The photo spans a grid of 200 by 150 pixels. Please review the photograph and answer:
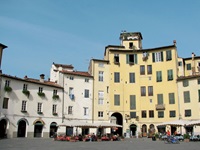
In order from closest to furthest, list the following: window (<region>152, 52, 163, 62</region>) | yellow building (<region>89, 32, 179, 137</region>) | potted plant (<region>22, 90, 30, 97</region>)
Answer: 1. potted plant (<region>22, 90, 30, 97</region>)
2. yellow building (<region>89, 32, 179, 137</region>)
3. window (<region>152, 52, 163, 62</region>)

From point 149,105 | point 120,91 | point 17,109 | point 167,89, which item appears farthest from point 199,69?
point 17,109

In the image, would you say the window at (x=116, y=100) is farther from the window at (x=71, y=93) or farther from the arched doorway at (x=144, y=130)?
the window at (x=71, y=93)

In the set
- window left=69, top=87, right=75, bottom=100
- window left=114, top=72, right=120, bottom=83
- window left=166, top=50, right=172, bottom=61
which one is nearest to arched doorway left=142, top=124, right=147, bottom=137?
window left=114, top=72, right=120, bottom=83

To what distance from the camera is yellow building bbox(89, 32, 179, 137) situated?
48.5 metres

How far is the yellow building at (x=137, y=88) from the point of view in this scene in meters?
48.5

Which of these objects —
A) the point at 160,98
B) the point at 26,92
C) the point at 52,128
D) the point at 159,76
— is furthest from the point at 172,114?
the point at 26,92

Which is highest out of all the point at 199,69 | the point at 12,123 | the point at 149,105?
the point at 199,69

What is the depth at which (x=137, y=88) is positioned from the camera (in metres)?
50.8

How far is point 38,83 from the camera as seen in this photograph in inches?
1706

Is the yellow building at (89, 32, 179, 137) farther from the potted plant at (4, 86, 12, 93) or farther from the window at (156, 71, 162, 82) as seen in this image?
the potted plant at (4, 86, 12, 93)

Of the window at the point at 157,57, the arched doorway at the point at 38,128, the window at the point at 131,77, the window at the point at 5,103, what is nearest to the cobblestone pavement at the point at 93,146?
the window at the point at 5,103

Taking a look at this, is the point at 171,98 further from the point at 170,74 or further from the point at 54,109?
the point at 54,109

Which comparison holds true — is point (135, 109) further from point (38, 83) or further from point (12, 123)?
point (12, 123)

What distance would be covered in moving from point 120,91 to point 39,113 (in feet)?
53.8
